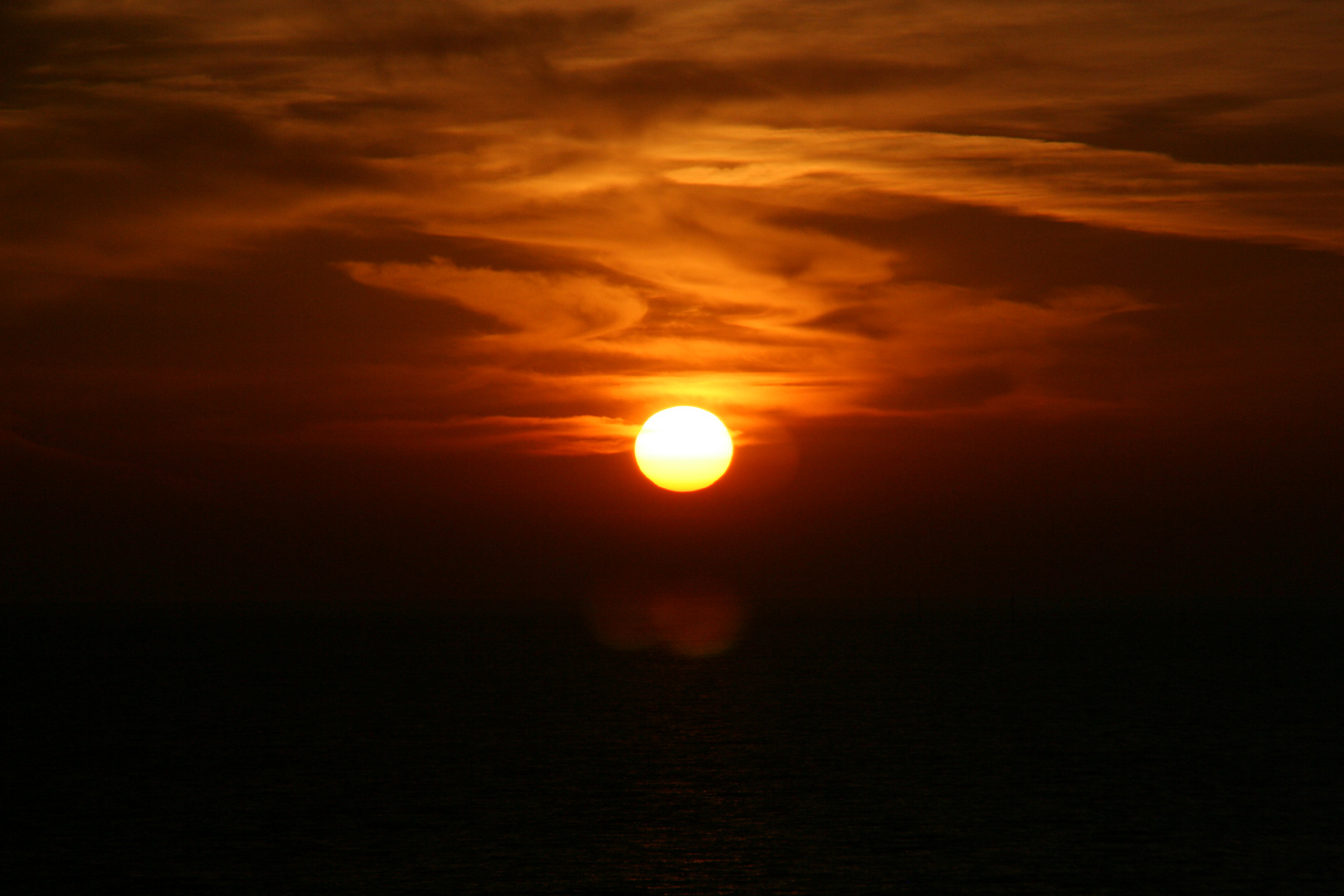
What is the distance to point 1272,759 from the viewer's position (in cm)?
7888

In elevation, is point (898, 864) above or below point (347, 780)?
below

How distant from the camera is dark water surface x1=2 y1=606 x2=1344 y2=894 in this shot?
45.7m

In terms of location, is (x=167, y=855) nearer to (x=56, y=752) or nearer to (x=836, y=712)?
(x=56, y=752)

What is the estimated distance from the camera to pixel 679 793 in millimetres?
62562

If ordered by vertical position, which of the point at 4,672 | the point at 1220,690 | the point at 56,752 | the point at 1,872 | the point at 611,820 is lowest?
the point at 1,872

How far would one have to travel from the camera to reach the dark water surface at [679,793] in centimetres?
4572

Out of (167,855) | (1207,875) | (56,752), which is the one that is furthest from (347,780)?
(1207,875)

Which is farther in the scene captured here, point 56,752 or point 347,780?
point 56,752

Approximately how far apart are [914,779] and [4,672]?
6684 inches

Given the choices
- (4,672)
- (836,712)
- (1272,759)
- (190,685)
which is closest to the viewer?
(1272,759)

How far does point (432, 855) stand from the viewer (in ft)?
158

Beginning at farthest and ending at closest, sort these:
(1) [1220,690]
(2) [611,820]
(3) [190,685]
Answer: (3) [190,685] < (1) [1220,690] < (2) [611,820]

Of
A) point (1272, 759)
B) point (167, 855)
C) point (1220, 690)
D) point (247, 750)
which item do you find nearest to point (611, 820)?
point (167, 855)

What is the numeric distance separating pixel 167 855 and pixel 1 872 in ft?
19.6
